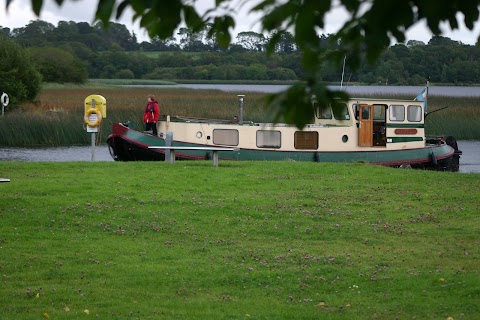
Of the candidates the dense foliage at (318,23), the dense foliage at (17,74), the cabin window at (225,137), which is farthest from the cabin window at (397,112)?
the dense foliage at (17,74)

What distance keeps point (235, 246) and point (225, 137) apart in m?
15.5

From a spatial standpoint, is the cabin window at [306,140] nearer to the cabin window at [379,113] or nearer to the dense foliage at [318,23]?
the cabin window at [379,113]

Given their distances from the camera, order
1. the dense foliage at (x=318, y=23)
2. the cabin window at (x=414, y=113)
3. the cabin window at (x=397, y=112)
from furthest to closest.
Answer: the cabin window at (x=414, y=113), the cabin window at (x=397, y=112), the dense foliage at (x=318, y=23)

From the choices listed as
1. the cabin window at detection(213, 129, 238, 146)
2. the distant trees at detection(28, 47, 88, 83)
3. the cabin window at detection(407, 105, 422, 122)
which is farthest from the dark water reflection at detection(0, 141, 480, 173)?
the distant trees at detection(28, 47, 88, 83)

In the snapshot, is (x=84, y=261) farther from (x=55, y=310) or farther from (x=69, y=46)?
(x=69, y=46)

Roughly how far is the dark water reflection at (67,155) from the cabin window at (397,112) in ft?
14.6

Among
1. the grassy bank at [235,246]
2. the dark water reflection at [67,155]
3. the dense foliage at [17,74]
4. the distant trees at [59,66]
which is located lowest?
the grassy bank at [235,246]

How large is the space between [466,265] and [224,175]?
8.07 meters

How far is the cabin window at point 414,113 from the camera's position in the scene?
90.5 ft

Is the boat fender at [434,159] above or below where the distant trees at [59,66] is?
below

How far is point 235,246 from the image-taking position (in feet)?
36.7

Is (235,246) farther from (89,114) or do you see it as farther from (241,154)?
(241,154)

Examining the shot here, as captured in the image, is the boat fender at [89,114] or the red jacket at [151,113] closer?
the boat fender at [89,114]

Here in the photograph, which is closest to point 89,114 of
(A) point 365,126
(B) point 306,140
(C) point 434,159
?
(B) point 306,140
